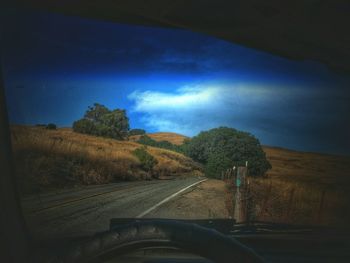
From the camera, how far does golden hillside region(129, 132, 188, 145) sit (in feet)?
11.1

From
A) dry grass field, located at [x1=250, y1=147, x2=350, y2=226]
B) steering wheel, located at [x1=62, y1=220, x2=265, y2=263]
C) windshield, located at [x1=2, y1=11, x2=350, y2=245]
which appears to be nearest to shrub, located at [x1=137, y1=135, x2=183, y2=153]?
windshield, located at [x1=2, y1=11, x2=350, y2=245]

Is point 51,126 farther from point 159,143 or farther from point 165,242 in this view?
point 165,242

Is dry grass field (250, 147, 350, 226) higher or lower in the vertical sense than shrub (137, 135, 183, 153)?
lower

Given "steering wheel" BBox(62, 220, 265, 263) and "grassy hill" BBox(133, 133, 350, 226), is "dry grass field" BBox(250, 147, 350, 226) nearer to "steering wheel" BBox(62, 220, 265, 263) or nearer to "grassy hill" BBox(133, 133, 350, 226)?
"grassy hill" BBox(133, 133, 350, 226)

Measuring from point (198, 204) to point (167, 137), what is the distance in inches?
17.0

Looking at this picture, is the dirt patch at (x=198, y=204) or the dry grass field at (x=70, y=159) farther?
the dry grass field at (x=70, y=159)

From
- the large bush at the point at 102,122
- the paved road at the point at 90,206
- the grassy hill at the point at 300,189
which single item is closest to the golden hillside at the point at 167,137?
the grassy hill at the point at 300,189

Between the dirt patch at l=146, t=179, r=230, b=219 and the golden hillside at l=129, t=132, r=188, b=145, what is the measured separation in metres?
0.29

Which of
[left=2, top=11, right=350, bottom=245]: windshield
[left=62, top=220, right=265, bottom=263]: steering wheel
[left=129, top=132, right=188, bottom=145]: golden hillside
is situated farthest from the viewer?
[left=129, top=132, right=188, bottom=145]: golden hillside

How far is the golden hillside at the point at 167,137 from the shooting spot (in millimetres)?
3395

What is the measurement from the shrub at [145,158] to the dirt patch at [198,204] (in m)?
0.26

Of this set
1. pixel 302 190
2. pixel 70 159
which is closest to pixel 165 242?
pixel 70 159

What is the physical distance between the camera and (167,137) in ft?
11.2

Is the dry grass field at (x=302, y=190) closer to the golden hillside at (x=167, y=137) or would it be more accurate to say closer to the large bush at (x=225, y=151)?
the large bush at (x=225, y=151)
